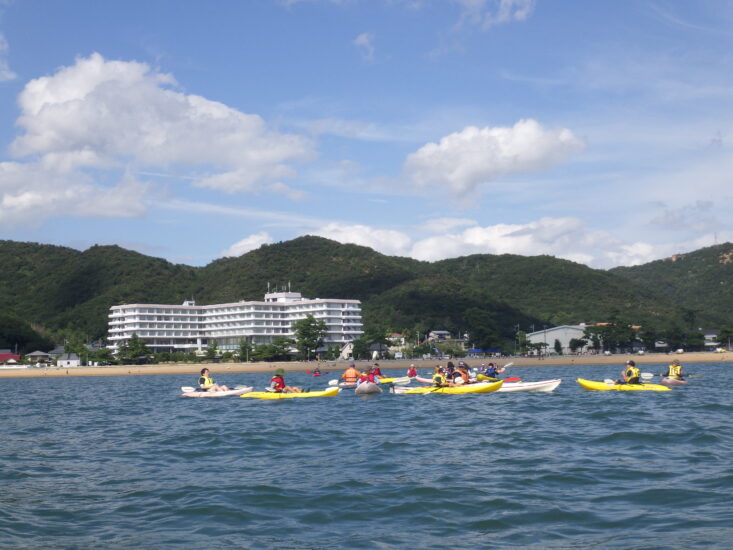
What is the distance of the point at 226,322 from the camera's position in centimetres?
14400

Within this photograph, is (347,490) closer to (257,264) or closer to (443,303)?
(443,303)

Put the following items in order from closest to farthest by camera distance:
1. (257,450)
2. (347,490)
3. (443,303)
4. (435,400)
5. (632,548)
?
1. (632,548)
2. (347,490)
3. (257,450)
4. (435,400)
5. (443,303)

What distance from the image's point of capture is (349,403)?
32125 millimetres

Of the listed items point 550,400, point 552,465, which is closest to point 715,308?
point 550,400

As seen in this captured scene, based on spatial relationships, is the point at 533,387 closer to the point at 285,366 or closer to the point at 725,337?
the point at 285,366

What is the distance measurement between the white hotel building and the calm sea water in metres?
116

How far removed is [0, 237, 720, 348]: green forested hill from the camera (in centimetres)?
15388

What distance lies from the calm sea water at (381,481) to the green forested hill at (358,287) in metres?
115

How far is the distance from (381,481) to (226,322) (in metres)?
134

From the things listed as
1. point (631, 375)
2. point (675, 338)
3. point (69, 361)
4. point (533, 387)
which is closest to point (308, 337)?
point (69, 361)

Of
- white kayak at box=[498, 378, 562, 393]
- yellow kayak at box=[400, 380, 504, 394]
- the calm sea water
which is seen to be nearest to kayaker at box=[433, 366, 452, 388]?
yellow kayak at box=[400, 380, 504, 394]

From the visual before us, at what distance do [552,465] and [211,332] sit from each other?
136546mm

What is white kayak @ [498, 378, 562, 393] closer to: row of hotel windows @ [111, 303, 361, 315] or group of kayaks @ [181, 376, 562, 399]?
group of kayaks @ [181, 376, 562, 399]

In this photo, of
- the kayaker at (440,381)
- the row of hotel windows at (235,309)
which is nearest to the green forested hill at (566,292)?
the row of hotel windows at (235,309)
